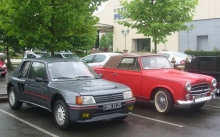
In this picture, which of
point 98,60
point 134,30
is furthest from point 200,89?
point 134,30

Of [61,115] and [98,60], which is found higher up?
[98,60]

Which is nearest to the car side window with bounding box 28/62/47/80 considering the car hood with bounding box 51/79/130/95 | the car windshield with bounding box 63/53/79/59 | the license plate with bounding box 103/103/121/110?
the car hood with bounding box 51/79/130/95

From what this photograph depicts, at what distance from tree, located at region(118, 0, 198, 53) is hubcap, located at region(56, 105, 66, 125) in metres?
9.14

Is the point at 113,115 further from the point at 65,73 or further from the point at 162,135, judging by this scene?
the point at 65,73

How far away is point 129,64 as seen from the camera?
31.1 feet

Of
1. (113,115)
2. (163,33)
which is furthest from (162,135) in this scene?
(163,33)

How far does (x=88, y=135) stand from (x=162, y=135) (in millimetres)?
1523

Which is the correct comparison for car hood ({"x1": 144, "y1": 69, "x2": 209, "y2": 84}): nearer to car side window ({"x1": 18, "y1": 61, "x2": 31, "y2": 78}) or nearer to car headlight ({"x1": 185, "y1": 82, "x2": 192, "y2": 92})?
car headlight ({"x1": 185, "y1": 82, "x2": 192, "y2": 92})

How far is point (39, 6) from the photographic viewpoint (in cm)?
1010

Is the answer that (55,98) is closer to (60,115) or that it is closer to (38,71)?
(60,115)

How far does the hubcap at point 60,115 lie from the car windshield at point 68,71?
0.82 m

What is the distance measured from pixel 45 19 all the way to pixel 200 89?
5.45 metres

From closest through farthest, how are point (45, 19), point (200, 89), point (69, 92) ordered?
point (69, 92) < point (200, 89) < point (45, 19)

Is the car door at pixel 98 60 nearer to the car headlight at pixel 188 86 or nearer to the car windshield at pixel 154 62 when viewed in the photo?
the car windshield at pixel 154 62
